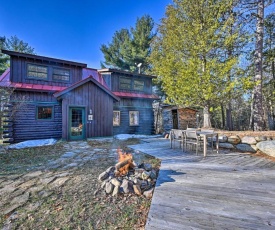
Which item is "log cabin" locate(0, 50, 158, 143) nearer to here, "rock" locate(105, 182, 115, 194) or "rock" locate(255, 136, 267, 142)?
"rock" locate(105, 182, 115, 194)

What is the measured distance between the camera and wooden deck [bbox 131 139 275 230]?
79.0 inches

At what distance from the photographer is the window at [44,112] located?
32.2 ft

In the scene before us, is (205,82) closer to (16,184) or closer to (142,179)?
(142,179)

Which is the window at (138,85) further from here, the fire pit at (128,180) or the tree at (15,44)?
the tree at (15,44)

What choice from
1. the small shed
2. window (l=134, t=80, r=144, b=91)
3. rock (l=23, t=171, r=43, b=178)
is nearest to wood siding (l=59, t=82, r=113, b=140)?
window (l=134, t=80, r=144, b=91)

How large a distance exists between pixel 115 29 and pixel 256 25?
1915cm

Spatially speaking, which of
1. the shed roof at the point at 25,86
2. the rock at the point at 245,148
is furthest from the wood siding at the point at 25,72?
the rock at the point at 245,148

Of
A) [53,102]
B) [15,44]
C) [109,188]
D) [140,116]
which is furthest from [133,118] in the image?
[15,44]

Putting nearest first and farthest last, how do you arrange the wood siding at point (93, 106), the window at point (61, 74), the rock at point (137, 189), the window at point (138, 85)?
1. the rock at point (137, 189)
2. the wood siding at point (93, 106)
3. the window at point (61, 74)
4. the window at point (138, 85)

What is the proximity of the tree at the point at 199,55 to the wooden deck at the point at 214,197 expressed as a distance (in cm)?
487

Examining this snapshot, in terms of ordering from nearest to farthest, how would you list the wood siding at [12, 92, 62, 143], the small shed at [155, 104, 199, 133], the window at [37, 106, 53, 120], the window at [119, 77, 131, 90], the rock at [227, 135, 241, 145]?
the rock at [227, 135, 241, 145] → the wood siding at [12, 92, 62, 143] → the window at [37, 106, 53, 120] → the window at [119, 77, 131, 90] → the small shed at [155, 104, 199, 133]

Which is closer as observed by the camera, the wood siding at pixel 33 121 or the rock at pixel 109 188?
the rock at pixel 109 188

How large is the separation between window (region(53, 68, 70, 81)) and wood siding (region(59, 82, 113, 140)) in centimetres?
201

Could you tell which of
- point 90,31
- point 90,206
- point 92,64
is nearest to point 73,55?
point 92,64
